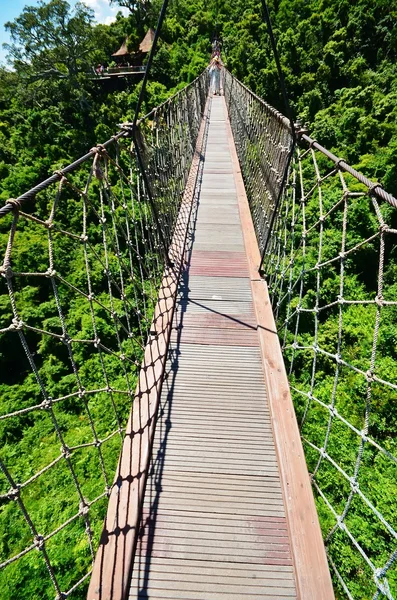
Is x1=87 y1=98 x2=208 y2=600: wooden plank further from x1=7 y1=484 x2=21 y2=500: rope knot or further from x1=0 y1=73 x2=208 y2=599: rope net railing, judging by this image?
x1=7 y1=484 x2=21 y2=500: rope knot

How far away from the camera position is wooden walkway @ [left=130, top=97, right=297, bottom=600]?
3.51 feet

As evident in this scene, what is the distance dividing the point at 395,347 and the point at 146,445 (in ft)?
15.4

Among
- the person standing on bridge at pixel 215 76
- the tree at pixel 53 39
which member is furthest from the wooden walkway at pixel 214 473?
the tree at pixel 53 39

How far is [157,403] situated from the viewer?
1.44 metres

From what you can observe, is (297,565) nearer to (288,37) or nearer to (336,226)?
(336,226)

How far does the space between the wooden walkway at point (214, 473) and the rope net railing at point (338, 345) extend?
0.18 meters

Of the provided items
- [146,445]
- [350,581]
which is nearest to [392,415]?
[350,581]

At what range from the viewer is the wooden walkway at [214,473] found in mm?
1071

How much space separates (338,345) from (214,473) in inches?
25.9

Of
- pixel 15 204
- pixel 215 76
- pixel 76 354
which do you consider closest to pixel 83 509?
pixel 15 204

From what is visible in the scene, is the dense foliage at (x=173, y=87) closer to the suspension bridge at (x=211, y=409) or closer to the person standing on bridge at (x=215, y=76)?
the suspension bridge at (x=211, y=409)

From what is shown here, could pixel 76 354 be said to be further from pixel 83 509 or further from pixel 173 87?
pixel 173 87

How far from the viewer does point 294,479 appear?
1.22 meters

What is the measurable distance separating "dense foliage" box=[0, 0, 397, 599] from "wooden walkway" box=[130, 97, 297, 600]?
111 inches
